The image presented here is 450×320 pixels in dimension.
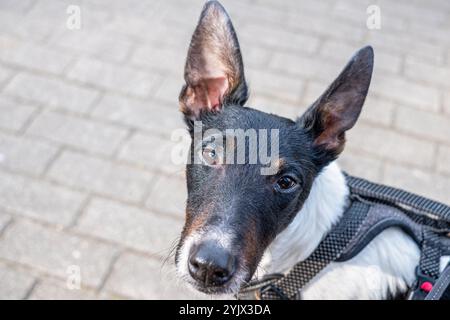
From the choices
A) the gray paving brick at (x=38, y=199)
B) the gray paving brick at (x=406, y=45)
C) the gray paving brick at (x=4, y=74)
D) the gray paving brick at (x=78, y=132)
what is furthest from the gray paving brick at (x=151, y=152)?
the gray paving brick at (x=406, y=45)

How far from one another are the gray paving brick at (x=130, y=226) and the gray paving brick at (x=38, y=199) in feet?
0.48

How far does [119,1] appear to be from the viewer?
20.7 feet

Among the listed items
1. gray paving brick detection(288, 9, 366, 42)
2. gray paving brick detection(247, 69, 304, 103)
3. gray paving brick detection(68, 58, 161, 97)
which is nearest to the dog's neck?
gray paving brick detection(247, 69, 304, 103)

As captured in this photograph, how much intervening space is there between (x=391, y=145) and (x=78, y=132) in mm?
2913

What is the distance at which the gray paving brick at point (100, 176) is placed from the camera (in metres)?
4.28

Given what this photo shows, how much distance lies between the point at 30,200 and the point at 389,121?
3.42 metres

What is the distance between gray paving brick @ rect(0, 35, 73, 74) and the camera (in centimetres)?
528

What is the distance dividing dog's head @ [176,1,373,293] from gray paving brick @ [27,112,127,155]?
1.80m

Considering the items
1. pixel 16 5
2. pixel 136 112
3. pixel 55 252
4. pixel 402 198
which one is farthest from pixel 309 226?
pixel 16 5

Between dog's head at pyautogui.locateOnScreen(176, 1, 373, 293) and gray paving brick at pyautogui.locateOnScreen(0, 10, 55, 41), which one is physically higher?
dog's head at pyautogui.locateOnScreen(176, 1, 373, 293)

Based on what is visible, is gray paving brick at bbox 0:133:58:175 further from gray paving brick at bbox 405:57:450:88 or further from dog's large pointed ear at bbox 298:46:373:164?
gray paving brick at bbox 405:57:450:88
